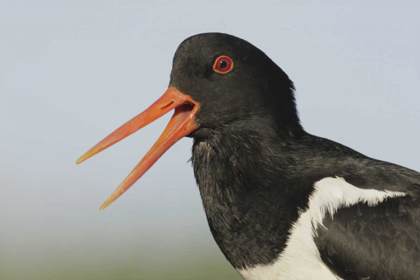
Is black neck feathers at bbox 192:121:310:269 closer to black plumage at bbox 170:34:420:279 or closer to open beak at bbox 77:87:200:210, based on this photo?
black plumage at bbox 170:34:420:279

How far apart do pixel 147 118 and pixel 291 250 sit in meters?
1.55

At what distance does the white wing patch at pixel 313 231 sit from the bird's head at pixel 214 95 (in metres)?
0.73

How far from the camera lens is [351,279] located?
6.91 metres

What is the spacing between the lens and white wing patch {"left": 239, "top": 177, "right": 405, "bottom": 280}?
6.92 metres

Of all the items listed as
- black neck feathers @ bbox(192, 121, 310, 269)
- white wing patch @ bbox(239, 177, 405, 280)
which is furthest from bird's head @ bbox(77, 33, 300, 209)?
white wing patch @ bbox(239, 177, 405, 280)

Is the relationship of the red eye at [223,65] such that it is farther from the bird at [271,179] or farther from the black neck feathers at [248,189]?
the black neck feathers at [248,189]

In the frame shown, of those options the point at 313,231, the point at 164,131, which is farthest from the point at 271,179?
the point at 164,131

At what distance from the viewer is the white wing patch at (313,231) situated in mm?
6918

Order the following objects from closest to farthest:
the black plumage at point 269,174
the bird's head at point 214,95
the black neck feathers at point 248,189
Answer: the black plumage at point 269,174, the black neck feathers at point 248,189, the bird's head at point 214,95


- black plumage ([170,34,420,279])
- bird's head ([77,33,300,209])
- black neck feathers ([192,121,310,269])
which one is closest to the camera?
black plumage ([170,34,420,279])

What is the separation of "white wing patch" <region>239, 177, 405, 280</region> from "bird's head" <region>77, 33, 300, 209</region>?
2.40 feet

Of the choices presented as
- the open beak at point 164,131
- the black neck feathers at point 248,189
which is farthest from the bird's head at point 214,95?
the black neck feathers at point 248,189

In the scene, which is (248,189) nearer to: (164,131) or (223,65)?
(164,131)

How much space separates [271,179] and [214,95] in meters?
0.79
